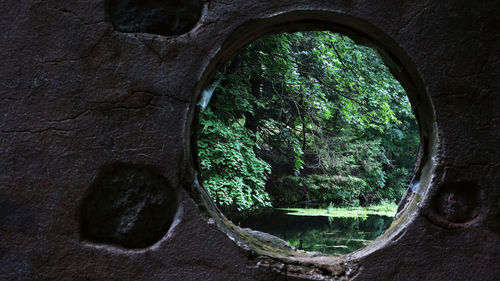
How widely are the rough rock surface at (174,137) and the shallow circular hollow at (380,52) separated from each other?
0.02 meters

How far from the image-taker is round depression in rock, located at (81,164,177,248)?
1544 mm

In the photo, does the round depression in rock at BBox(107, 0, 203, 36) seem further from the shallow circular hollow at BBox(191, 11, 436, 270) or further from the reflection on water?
the reflection on water

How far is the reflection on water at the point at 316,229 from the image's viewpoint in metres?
6.67

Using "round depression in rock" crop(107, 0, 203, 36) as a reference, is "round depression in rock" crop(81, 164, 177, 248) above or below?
below

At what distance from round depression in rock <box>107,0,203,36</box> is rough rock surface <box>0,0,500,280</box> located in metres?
0.03

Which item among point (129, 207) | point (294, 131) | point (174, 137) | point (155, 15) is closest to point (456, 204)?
point (174, 137)

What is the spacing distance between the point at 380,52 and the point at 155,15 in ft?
3.27

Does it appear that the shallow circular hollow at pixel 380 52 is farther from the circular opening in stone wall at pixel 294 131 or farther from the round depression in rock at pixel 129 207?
the circular opening in stone wall at pixel 294 131

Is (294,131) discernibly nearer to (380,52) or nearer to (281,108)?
(281,108)

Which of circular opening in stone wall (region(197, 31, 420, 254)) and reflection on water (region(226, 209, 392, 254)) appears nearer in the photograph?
Answer: circular opening in stone wall (region(197, 31, 420, 254))

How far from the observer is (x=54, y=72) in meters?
1.55

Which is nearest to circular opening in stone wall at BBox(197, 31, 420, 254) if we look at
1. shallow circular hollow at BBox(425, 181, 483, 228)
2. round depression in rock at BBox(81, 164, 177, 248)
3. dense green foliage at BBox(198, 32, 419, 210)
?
dense green foliage at BBox(198, 32, 419, 210)

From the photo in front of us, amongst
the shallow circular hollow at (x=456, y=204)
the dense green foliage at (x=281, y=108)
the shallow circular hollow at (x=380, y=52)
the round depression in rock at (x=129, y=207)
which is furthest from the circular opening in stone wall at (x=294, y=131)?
the round depression in rock at (x=129, y=207)

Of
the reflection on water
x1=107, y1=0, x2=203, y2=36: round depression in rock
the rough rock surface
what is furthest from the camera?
the reflection on water
